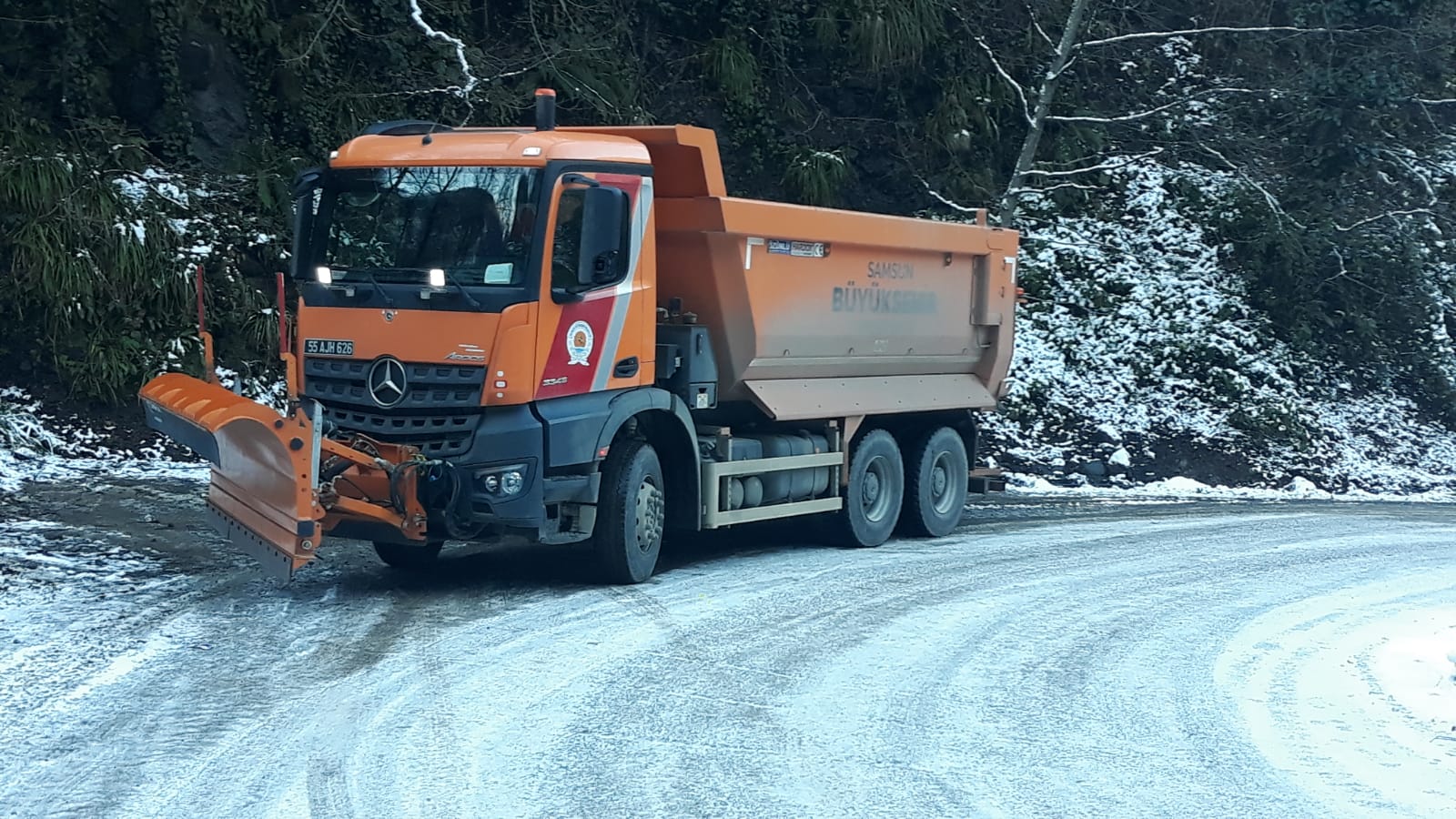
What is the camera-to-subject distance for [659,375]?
33.2 ft

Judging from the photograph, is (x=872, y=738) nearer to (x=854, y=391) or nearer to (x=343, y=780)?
(x=343, y=780)

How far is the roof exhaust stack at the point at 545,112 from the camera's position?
9.56 meters

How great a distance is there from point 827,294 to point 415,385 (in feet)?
12.2

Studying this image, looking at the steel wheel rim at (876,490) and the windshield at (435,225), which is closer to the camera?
the windshield at (435,225)

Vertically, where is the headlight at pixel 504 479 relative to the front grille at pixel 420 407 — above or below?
below

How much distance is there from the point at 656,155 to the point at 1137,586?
14.9ft

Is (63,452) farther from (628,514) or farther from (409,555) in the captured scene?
(628,514)

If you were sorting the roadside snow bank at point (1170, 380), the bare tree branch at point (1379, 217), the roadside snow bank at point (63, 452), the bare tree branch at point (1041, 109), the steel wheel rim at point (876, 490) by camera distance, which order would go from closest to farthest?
A: the steel wheel rim at point (876, 490), the roadside snow bank at point (63, 452), the roadside snow bank at point (1170, 380), the bare tree branch at point (1041, 109), the bare tree branch at point (1379, 217)

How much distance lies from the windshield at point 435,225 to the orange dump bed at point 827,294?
1.48 metres

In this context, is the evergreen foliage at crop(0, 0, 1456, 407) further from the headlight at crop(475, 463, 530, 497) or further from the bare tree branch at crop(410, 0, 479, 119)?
the headlight at crop(475, 463, 530, 497)

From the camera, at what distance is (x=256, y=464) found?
8406 mm

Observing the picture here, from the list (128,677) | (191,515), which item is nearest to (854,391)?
(191,515)

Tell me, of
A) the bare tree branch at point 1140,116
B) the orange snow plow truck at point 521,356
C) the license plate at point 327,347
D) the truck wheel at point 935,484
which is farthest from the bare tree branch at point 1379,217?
the license plate at point 327,347

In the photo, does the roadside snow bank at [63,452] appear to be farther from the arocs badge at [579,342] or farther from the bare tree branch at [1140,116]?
the bare tree branch at [1140,116]
